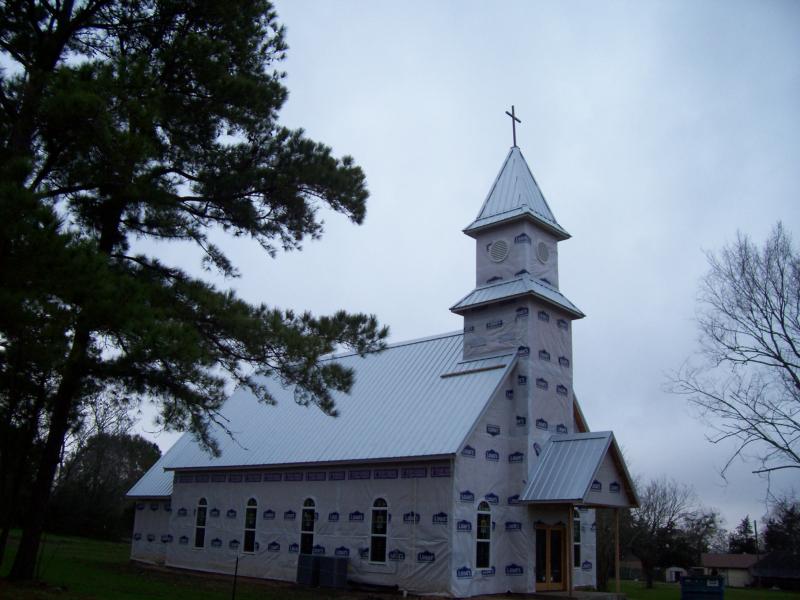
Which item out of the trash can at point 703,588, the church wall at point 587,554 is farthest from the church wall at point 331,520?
the trash can at point 703,588

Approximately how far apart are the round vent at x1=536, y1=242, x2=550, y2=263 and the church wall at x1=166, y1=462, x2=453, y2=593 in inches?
332

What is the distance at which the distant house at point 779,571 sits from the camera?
5519 centimetres

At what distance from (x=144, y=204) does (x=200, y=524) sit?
1705 centimetres

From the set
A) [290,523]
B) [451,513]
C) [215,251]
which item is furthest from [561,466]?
[215,251]

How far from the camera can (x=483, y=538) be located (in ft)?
65.3

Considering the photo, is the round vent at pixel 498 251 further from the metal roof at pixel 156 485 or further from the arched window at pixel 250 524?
the metal roof at pixel 156 485

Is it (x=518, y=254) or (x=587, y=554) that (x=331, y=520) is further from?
(x=518, y=254)

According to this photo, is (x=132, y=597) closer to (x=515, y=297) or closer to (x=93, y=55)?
(x=93, y=55)

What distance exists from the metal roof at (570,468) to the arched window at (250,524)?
32.6 ft

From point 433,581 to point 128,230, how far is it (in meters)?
11.9

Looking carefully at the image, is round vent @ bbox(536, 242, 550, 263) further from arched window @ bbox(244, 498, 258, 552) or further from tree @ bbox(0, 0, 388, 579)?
arched window @ bbox(244, 498, 258, 552)

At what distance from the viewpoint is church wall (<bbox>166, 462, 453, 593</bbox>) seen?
19.6 metres

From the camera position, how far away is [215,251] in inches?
607

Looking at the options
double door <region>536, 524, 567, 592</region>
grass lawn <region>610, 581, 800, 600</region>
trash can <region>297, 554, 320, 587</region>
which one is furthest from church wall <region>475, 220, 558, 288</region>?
grass lawn <region>610, 581, 800, 600</region>
